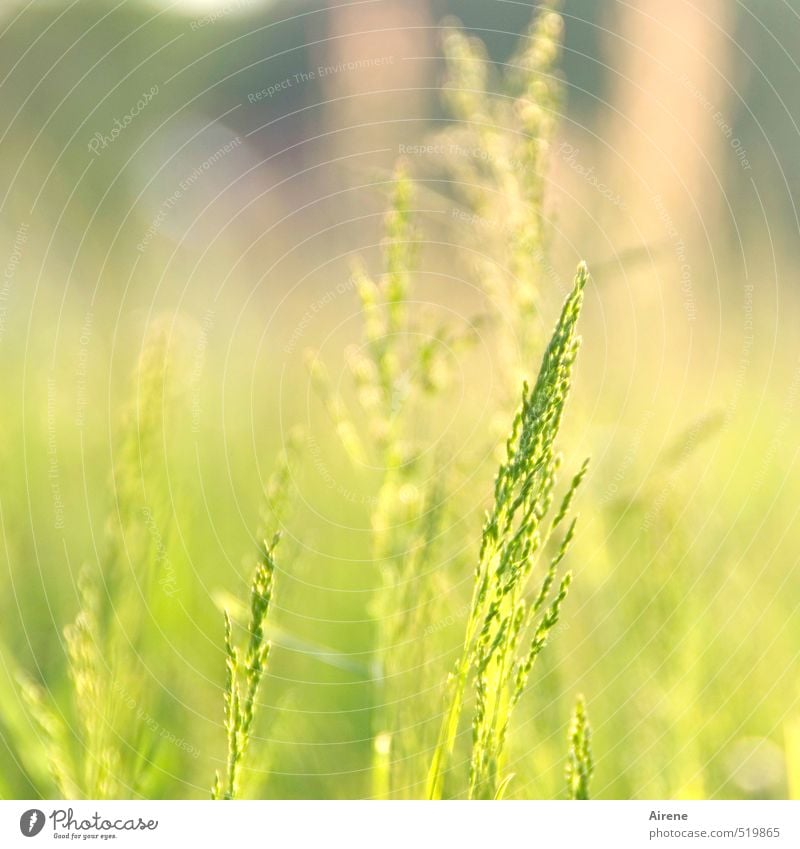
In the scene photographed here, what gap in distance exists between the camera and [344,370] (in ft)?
10.2

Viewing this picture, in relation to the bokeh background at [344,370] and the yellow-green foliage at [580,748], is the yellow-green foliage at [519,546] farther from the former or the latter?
the bokeh background at [344,370]

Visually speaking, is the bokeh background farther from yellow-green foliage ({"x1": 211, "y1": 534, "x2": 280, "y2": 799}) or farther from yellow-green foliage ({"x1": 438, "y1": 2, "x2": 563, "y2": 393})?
yellow-green foliage ({"x1": 211, "y1": 534, "x2": 280, "y2": 799})

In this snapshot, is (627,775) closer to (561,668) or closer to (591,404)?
(561,668)

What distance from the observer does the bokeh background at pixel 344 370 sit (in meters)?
1.68

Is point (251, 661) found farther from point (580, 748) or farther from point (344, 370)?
point (344, 370)
